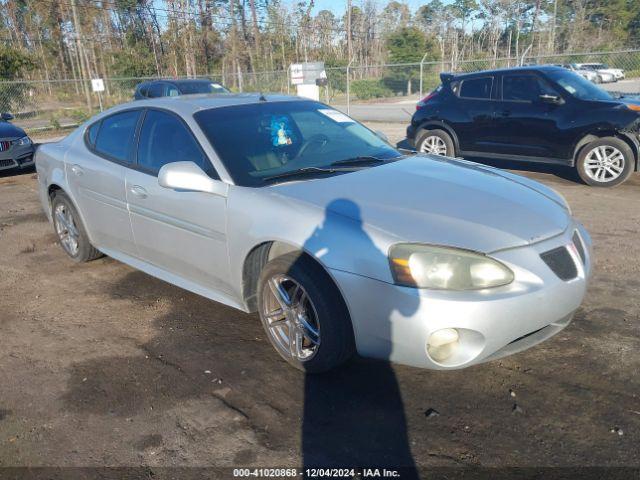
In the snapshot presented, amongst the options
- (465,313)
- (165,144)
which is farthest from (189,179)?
(465,313)

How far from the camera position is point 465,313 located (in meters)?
2.57

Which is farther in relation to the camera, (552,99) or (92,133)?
(552,99)

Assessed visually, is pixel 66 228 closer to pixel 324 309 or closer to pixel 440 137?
pixel 324 309

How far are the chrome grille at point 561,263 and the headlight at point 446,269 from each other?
1.00 feet

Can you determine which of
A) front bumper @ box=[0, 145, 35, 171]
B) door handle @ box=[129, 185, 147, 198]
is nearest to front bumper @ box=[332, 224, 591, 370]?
door handle @ box=[129, 185, 147, 198]

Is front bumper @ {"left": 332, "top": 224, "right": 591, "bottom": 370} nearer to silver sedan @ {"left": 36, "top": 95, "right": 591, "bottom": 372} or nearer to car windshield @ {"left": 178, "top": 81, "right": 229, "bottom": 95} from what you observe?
silver sedan @ {"left": 36, "top": 95, "right": 591, "bottom": 372}

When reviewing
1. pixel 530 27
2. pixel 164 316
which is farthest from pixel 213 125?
pixel 530 27

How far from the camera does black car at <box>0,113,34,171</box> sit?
10.3 metres

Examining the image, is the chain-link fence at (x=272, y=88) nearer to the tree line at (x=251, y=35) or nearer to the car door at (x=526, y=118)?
the tree line at (x=251, y=35)

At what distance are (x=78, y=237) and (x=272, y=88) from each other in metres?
24.8

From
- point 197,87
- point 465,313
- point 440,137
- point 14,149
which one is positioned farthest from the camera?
point 197,87

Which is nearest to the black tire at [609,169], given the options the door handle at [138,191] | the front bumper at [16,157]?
the door handle at [138,191]

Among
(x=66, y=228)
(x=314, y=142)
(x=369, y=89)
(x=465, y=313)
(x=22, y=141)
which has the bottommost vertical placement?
(x=369, y=89)

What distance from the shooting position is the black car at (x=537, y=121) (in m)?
7.59
